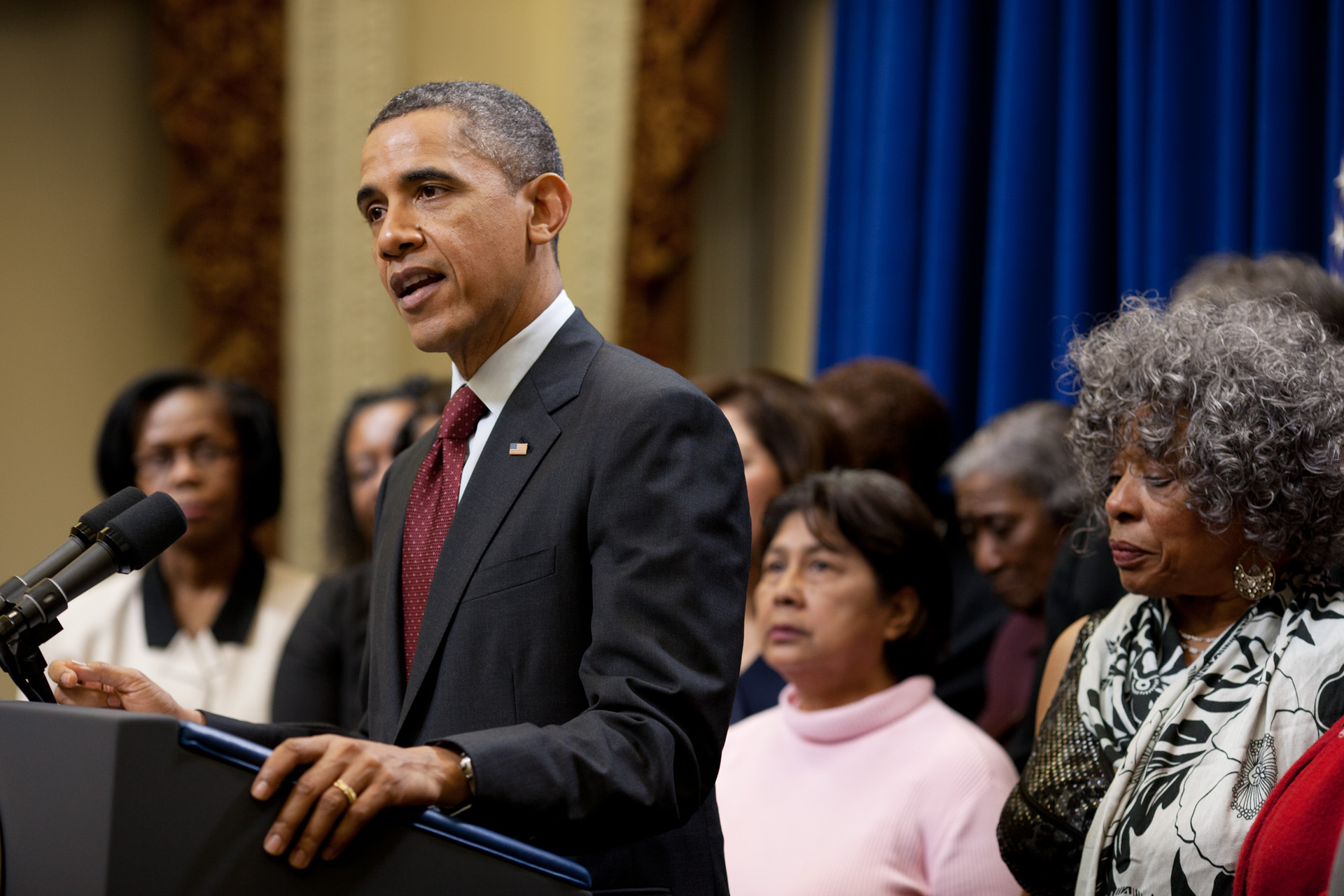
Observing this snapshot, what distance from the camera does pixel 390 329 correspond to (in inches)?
184

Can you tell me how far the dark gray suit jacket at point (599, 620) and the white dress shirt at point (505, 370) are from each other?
0.03m

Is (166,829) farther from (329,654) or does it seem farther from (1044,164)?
(1044,164)

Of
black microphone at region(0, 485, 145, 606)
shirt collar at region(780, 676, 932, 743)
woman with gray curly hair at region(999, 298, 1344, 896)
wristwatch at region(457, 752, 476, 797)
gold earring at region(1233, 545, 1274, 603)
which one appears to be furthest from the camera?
shirt collar at region(780, 676, 932, 743)

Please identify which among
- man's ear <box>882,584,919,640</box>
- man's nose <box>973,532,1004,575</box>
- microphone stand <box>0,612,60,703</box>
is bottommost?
man's ear <box>882,584,919,640</box>

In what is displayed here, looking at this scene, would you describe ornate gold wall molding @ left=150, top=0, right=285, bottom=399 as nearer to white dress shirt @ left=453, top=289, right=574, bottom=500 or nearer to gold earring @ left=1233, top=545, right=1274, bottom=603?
white dress shirt @ left=453, top=289, right=574, bottom=500

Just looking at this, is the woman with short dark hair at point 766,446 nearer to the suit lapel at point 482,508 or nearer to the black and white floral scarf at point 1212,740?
the black and white floral scarf at point 1212,740

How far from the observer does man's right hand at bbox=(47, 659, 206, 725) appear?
4.53 feet

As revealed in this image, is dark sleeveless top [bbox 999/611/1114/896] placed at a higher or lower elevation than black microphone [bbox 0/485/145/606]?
lower

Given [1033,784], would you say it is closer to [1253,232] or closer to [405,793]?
[405,793]

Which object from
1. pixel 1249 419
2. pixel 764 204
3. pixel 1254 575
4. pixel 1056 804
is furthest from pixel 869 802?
pixel 764 204

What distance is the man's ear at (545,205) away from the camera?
1.58 meters

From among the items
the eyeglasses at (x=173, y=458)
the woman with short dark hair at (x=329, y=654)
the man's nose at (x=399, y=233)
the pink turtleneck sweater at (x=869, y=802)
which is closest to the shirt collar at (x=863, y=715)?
the pink turtleneck sweater at (x=869, y=802)

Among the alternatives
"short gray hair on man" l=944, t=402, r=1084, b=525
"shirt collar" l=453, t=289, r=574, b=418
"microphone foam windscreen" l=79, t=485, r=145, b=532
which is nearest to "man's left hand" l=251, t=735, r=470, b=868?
"microphone foam windscreen" l=79, t=485, r=145, b=532

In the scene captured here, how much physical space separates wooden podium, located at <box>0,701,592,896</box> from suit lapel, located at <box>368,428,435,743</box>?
0.33 m
